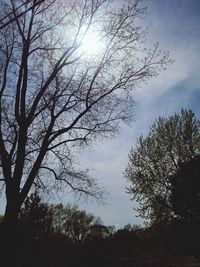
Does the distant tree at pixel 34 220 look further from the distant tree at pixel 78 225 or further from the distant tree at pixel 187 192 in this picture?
the distant tree at pixel 78 225

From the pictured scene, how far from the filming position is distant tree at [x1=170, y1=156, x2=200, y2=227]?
74.4 feet

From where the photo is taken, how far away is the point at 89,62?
16.4 m

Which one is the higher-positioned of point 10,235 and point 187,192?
point 187,192

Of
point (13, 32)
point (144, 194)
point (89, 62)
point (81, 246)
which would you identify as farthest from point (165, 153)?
point (81, 246)

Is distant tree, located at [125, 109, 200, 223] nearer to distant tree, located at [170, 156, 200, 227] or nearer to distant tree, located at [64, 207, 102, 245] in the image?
distant tree, located at [170, 156, 200, 227]

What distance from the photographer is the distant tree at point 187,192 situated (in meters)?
22.7

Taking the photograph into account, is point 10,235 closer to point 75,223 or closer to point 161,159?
point 161,159

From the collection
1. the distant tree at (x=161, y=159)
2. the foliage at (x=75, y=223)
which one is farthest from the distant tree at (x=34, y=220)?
the foliage at (x=75, y=223)

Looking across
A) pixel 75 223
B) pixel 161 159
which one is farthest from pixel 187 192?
pixel 75 223

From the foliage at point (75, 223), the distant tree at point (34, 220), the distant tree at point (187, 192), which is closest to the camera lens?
the distant tree at point (34, 220)

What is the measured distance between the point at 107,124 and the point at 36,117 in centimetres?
381

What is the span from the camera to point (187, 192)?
82.7 ft

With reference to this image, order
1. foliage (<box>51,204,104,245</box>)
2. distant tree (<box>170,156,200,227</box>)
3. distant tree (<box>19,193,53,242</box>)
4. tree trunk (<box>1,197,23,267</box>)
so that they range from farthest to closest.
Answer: foliage (<box>51,204,104,245</box>) → distant tree (<box>170,156,200,227</box>) → distant tree (<box>19,193,53,242</box>) → tree trunk (<box>1,197,23,267</box>)

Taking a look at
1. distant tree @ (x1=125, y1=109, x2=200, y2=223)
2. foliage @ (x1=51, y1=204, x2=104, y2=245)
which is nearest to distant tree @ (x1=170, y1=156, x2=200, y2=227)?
distant tree @ (x1=125, y1=109, x2=200, y2=223)
